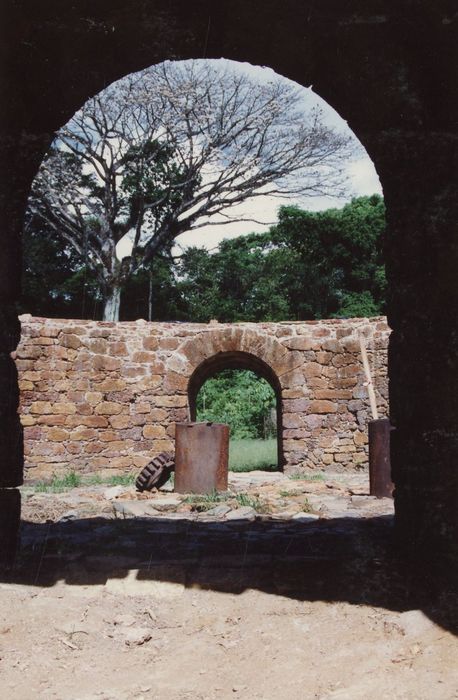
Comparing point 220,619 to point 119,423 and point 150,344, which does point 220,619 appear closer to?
point 119,423

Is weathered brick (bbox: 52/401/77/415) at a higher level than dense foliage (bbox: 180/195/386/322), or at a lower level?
lower

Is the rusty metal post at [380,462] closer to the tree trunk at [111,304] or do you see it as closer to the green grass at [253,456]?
the green grass at [253,456]

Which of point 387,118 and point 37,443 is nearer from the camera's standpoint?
point 387,118

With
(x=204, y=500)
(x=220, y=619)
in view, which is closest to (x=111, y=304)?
(x=204, y=500)

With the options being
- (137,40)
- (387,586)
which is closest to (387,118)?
(137,40)

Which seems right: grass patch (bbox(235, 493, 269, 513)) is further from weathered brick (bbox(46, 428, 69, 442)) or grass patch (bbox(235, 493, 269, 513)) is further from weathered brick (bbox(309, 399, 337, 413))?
weathered brick (bbox(46, 428, 69, 442))

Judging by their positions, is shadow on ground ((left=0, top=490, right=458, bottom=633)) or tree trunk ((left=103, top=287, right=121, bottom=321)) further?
tree trunk ((left=103, top=287, right=121, bottom=321))

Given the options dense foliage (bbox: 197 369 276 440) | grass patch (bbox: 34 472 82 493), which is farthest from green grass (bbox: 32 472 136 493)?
dense foliage (bbox: 197 369 276 440)

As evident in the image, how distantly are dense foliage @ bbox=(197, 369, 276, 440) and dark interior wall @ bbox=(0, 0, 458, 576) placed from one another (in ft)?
47.4

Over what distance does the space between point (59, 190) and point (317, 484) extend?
13.1 m

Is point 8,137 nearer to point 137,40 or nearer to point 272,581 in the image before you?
point 137,40

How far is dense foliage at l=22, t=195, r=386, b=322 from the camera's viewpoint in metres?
21.0

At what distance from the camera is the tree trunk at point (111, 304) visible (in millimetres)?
17031

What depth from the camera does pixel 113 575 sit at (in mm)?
3098
